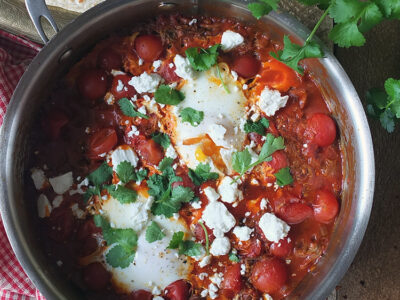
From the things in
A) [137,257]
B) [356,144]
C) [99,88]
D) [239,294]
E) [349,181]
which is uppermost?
[99,88]

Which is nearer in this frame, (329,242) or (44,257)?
(44,257)

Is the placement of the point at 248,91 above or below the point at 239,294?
above

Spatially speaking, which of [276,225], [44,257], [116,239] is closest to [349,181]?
[276,225]

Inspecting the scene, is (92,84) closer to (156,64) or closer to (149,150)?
(156,64)

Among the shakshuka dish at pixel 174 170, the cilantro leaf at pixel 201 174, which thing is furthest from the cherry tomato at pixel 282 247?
the cilantro leaf at pixel 201 174

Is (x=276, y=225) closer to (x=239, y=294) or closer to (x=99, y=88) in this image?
(x=239, y=294)

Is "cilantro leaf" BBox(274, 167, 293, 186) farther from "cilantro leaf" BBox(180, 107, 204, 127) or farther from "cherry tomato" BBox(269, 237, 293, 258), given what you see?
"cilantro leaf" BBox(180, 107, 204, 127)

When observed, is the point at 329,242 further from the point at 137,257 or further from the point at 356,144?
the point at 137,257
